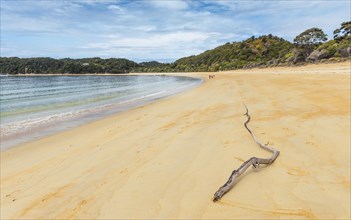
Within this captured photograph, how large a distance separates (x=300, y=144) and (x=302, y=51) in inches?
2463

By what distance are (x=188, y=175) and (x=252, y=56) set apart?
11447cm

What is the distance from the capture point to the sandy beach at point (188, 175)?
379 cm

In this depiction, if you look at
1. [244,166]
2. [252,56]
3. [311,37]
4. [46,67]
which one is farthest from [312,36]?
[46,67]

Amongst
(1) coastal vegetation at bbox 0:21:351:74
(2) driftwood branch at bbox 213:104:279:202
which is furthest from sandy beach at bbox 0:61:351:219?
(1) coastal vegetation at bbox 0:21:351:74

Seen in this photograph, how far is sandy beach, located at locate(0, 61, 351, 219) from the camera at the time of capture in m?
3.79

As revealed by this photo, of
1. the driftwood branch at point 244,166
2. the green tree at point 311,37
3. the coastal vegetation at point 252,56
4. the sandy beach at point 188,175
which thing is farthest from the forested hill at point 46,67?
the driftwood branch at point 244,166

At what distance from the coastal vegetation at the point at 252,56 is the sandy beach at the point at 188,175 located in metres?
45.9

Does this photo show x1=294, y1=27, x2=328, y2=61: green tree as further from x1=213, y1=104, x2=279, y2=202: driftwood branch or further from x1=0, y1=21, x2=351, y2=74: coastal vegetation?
x1=213, y1=104, x2=279, y2=202: driftwood branch

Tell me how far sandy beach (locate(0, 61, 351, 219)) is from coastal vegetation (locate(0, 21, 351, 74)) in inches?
1805

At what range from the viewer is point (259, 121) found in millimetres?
8938

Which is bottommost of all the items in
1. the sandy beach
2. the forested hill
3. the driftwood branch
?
the sandy beach

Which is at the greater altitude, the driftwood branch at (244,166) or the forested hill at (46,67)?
the forested hill at (46,67)

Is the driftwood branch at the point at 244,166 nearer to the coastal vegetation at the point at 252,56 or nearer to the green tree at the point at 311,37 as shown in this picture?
the coastal vegetation at the point at 252,56

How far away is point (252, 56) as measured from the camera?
113m
